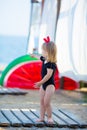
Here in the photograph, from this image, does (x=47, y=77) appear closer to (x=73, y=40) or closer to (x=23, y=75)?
(x=73, y=40)

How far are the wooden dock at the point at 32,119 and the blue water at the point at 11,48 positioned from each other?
75.1 ft

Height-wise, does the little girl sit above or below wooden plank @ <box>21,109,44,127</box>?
above

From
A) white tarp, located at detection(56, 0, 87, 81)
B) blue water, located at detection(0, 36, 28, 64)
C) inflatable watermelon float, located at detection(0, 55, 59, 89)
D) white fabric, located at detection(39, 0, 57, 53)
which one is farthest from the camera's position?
blue water, located at detection(0, 36, 28, 64)

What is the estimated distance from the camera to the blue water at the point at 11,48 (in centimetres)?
3097

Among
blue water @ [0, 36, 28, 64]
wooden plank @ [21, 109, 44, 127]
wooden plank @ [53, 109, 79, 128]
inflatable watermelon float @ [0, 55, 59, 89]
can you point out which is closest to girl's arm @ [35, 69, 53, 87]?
wooden plank @ [21, 109, 44, 127]

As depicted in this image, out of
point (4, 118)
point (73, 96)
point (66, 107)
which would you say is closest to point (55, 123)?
point (4, 118)

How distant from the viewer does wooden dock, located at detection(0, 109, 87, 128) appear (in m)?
4.15

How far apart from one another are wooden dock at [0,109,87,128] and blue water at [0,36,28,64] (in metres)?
22.9

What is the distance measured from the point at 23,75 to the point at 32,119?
3845 mm

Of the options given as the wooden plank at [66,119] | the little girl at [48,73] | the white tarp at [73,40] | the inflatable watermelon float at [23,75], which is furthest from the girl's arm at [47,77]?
the inflatable watermelon float at [23,75]

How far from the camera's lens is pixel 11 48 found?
120 ft

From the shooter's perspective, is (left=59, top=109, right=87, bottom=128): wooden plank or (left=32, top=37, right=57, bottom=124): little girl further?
(left=59, top=109, right=87, bottom=128): wooden plank

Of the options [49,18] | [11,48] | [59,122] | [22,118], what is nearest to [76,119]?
[59,122]

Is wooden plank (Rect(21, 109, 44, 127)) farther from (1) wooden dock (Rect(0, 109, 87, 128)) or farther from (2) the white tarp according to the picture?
(2) the white tarp
